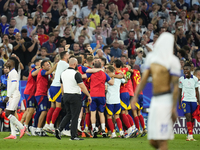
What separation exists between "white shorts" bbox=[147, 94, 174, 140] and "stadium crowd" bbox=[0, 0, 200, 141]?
18.9 ft

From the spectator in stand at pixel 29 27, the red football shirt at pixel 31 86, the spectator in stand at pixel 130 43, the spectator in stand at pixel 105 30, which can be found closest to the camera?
the red football shirt at pixel 31 86

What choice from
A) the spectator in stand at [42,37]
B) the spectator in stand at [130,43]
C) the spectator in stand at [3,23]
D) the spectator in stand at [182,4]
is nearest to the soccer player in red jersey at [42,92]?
the spectator in stand at [42,37]

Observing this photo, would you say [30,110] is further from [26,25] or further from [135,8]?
[135,8]

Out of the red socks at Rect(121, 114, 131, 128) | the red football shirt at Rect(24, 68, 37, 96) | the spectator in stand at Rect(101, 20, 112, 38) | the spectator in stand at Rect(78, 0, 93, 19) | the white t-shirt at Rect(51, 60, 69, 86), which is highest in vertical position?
the spectator in stand at Rect(78, 0, 93, 19)

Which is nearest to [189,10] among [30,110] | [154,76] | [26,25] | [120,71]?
[26,25]

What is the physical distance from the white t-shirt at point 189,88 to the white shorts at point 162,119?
6.20 meters

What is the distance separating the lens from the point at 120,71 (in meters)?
11.5

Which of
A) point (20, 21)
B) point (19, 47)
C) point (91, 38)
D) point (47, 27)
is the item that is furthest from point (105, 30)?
point (19, 47)

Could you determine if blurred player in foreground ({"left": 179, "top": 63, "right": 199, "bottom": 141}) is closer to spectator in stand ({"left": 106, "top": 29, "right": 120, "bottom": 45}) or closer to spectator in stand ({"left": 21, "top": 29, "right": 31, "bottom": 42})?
spectator in stand ({"left": 106, "top": 29, "right": 120, "bottom": 45})

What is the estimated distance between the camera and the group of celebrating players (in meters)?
11.0

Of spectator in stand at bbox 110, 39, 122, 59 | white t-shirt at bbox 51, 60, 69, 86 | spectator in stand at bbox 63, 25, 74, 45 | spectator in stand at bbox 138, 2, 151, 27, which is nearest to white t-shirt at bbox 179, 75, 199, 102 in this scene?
white t-shirt at bbox 51, 60, 69, 86

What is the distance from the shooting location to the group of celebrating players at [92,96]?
1100 centimetres

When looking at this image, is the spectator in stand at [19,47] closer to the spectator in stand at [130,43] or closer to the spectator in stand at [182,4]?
the spectator in stand at [130,43]

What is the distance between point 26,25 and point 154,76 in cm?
1310
